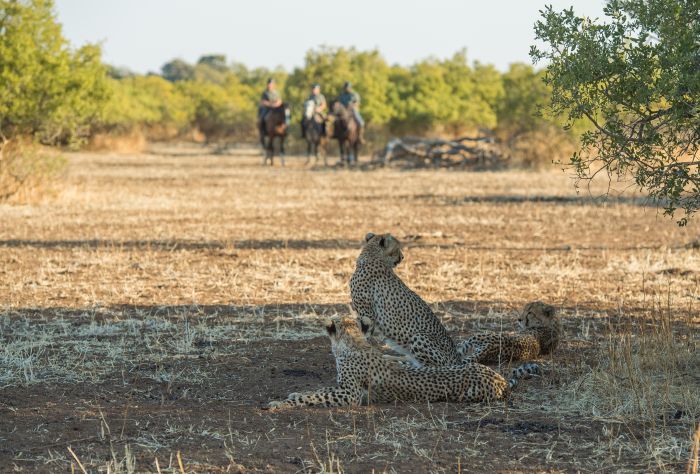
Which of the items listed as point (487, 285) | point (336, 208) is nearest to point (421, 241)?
point (487, 285)

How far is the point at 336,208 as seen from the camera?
18.5 meters

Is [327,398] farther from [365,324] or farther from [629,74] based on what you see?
[629,74]

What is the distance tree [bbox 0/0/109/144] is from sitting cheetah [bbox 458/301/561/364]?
14.5m

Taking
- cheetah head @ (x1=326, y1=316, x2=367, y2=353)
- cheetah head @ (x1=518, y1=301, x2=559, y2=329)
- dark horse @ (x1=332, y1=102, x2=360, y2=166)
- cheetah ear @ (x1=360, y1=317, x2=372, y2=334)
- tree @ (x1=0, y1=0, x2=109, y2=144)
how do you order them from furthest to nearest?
1. dark horse @ (x1=332, y1=102, x2=360, y2=166)
2. tree @ (x1=0, y1=0, x2=109, y2=144)
3. cheetah head @ (x1=518, y1=301, x2=559, y2=329)
4. cheetah ear @ (x1=360, y1=317, x2=372, y2=334)
5. cheetah head @ (x1=326, y1=316, x2=367, y2=353)

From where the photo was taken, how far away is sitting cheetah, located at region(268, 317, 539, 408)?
19.1ft

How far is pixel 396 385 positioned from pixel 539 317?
188cm

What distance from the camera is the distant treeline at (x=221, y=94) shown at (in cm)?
1958

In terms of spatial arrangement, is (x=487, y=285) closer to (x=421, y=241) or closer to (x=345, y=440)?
(x=421, y=241)

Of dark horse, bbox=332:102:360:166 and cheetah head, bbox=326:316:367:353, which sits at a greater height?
dark horse, bbox=332:102:360:166

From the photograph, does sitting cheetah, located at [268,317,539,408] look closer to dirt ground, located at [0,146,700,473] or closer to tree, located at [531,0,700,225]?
dirt ground, located at [0,146,700,473]

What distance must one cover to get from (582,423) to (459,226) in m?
10.1

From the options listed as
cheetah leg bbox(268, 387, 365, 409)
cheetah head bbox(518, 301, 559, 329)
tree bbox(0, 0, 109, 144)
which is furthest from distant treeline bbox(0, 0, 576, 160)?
cheetah leg bbox(268, 387, 365, 409)

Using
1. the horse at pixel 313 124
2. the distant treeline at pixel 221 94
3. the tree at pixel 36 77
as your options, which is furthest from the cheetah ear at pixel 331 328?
the horse at pixel 313 124

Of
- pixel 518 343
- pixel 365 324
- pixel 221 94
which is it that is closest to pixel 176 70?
pixel 221 94
